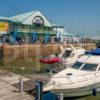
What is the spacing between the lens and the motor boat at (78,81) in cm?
1497

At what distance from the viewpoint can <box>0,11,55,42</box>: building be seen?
6191 cm

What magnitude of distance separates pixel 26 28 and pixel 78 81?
56.2m

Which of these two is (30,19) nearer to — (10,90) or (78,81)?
(10,90)

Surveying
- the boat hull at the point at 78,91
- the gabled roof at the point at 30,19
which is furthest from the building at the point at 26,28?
the boat hull at the point at 78,91

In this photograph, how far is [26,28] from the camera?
230 feet

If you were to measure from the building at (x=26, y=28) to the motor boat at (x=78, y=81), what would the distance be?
4498 cm

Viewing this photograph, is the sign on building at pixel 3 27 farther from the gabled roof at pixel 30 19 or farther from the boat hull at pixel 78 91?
the boat hull at pixel 78 91

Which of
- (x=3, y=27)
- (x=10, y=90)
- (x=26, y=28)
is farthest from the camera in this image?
(x=26, y=28)

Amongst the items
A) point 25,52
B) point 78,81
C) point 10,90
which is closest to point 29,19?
point 25,52

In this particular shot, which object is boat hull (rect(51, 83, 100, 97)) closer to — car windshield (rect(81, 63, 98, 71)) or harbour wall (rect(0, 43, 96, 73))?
car windshield (rect(81, 63, 98, 71))

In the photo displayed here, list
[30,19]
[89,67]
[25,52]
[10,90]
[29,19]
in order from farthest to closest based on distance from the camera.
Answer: [30,19] < [29,19] < [25,52] < [89,67] < [10,90]

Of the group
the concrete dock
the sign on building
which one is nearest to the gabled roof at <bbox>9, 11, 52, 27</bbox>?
the sign on building

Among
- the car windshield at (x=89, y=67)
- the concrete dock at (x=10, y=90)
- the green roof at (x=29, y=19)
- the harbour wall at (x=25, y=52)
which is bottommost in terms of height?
the concrete dock at (x=10, y=90)

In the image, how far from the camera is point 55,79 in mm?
15500
